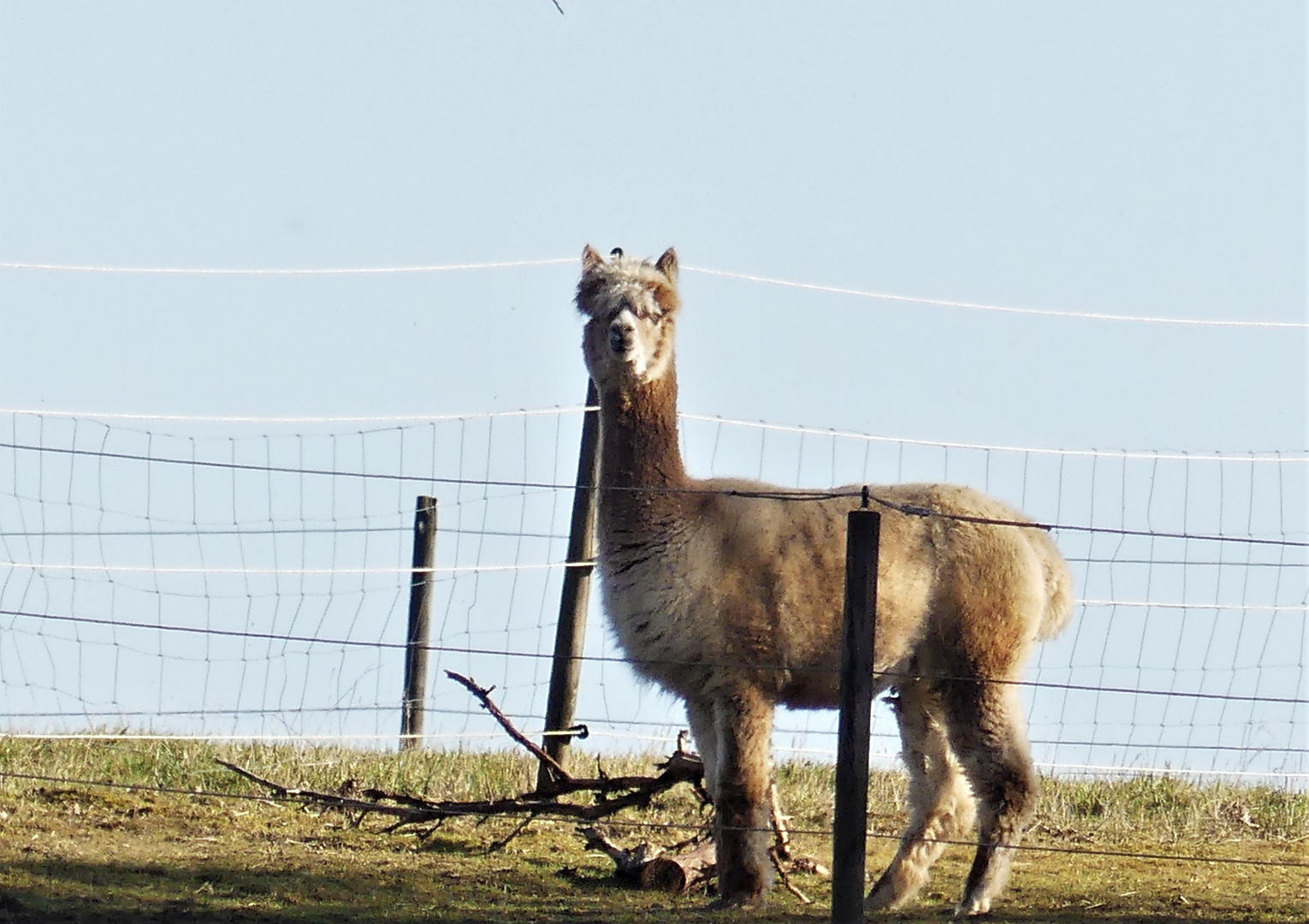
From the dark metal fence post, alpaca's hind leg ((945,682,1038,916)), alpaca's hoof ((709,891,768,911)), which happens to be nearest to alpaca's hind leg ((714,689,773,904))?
alpaca's hoof ((709,891,768,911))

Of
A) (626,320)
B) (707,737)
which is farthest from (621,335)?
(707,737)

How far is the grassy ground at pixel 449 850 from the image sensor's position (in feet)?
20.4

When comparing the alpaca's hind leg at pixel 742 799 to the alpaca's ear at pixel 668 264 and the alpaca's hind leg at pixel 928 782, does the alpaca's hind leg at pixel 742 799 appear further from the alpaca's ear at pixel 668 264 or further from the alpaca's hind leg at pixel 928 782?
the alpaca's ear at pixel 668 264

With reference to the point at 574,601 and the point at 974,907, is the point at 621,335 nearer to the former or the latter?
the point at 574,601

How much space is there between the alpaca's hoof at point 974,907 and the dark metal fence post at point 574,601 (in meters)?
2.52

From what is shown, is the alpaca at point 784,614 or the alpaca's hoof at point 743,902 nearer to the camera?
the alpaca's hoof at point 743,902

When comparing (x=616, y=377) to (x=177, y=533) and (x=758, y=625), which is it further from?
(x=177, y=533)

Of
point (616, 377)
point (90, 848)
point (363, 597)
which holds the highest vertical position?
point (616, 377)

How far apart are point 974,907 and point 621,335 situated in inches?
95.0

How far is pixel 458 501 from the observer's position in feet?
30.0

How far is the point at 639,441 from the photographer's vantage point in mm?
7160

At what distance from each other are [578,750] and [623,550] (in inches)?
103

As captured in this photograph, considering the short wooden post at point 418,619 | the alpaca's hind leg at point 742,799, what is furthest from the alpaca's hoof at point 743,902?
the short wooden post at point 418,619

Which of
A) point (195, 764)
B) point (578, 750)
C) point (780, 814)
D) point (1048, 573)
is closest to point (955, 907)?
point (780, 814)
